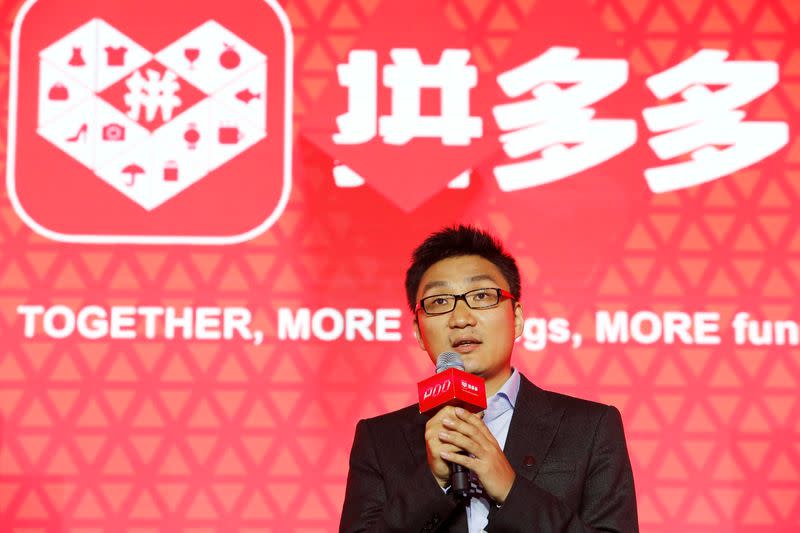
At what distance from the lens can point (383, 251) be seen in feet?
8.66

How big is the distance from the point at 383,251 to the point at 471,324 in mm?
954

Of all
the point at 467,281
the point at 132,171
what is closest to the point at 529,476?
the point at 467,281

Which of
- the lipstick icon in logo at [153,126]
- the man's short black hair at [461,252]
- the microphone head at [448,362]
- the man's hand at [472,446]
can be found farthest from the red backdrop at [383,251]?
the man's hand at [472,446]

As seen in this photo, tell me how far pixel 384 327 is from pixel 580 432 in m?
0.98

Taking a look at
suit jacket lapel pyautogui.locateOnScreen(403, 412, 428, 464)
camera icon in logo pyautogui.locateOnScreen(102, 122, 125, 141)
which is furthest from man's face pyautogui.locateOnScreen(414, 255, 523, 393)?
camera icon in logo pyautogui.locateOnScreen(102, 122, 125, 141)

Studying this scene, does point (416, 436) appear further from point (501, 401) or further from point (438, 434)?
point (438, 434)

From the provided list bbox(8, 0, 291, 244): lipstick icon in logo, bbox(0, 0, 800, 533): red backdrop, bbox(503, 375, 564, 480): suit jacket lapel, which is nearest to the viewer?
bbox(503, 375, 564, 480): suit jacket lapel

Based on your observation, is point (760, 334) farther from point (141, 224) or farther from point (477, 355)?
point (141, 224)

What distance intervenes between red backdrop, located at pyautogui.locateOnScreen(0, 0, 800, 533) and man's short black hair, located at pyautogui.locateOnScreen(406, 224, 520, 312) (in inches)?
28.7

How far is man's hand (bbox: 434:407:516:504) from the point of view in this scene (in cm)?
138

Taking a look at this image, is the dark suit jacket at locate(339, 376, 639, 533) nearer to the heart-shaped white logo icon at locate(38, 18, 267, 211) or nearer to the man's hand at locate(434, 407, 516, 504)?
the man's hand at locate(434, 407, 516, 504)

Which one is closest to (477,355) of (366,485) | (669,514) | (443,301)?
(443,301)

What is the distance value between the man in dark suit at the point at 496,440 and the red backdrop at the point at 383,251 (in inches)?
29.6

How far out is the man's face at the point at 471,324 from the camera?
5.61ft
